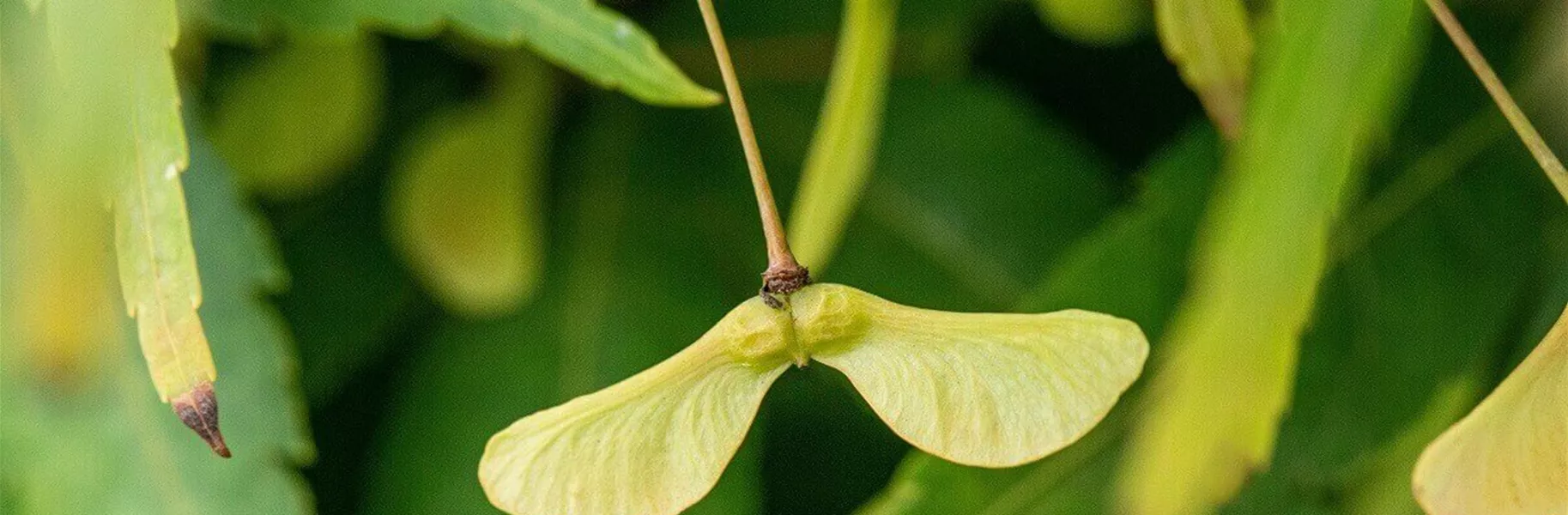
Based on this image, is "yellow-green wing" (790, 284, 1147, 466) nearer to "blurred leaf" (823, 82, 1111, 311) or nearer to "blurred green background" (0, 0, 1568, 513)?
"blurred green background" (0, 0, 1568, 513)

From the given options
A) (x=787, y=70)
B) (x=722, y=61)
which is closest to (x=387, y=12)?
(x=722, y=61)

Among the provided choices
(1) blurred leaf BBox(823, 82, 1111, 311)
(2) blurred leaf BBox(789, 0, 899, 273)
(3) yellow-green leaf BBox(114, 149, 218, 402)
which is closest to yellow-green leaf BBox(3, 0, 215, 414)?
(3) yellow-green leaf BBox(114, 149, 218, 402)

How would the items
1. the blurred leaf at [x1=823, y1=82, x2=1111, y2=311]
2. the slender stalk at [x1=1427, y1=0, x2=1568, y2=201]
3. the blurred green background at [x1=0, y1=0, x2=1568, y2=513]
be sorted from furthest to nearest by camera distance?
the blurred leaf at [x1=823, y1=82, x2=1111, y2=311] < the blurred green background at [x1=0, y1=0, x2=1568, y2=513] < the slender stalk at [x1=1427, y1=0, x2=1568, y2=201]

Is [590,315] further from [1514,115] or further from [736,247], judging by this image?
[1514,115]

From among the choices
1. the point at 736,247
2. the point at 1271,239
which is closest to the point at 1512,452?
the point at 1271,239

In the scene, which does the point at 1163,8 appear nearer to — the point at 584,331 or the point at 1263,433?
the point at 1263,433
